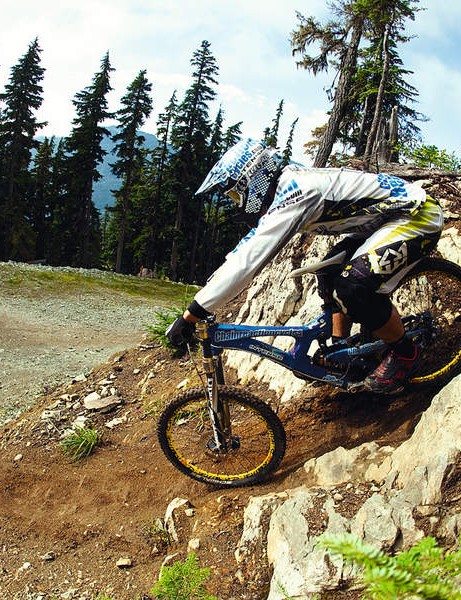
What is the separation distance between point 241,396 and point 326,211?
1.97 m

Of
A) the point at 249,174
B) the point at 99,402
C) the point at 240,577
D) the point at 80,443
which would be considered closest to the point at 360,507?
the point at 240,577

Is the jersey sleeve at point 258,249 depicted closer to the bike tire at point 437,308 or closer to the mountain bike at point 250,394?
the mountain bike at point 250,394

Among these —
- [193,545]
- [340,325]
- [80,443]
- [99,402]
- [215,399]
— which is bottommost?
[80,443]

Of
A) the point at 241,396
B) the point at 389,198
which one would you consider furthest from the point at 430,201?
the point at 241,396

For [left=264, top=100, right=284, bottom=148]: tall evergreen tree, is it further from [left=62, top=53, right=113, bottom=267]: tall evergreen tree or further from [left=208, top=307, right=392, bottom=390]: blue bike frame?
[left=208, top=307, right=392, bottom=390]: blue bike frame

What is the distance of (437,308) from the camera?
231 inches

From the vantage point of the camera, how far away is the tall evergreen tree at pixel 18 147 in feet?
125

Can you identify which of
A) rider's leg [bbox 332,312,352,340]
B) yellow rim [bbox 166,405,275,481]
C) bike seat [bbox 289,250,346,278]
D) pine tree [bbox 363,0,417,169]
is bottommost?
yellow rim [bbox 166,405,275,481]

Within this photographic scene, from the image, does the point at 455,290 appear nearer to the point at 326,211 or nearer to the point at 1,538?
the point at 326,211

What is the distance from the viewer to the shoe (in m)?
4.82

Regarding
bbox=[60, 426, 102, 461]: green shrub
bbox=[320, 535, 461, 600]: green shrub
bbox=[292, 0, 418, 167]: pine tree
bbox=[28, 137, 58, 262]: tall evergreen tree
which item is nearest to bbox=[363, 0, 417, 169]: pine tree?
bbox=[292, 0, 418, 167]: pine tree

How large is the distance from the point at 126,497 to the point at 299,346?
2698 millimetres

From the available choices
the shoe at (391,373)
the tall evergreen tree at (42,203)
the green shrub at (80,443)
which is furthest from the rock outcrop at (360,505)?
the tall evergreen tree at (42,203)

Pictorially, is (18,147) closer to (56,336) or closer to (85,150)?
(85,150)
